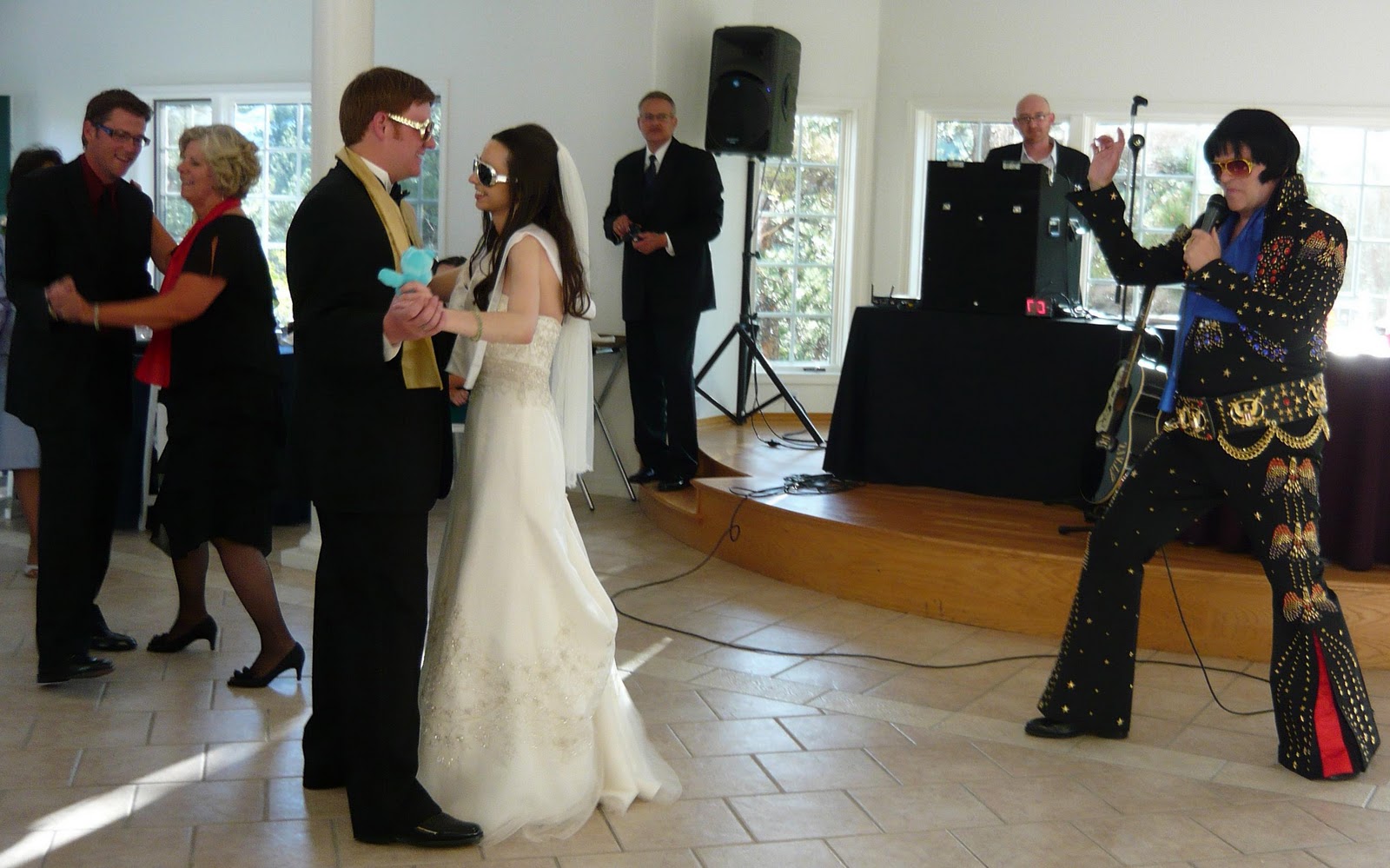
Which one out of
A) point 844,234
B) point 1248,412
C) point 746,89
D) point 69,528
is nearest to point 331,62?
point 69,528

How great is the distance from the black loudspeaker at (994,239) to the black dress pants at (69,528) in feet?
10.4

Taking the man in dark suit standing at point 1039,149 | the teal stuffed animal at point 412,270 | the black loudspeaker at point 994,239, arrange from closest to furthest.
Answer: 1. the teal stuffed animal at point 412,270
2. the black loudspeaker at point 994,239
3. the man in dark suit standing at point 1039,149

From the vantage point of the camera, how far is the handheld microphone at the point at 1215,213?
11.5 feet

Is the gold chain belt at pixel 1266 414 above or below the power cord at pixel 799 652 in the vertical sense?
above

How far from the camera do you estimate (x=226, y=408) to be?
368 cm

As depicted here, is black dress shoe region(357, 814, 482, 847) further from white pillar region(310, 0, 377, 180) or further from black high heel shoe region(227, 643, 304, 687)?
white pillar region(310, 0, 377, 180)

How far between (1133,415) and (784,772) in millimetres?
2004

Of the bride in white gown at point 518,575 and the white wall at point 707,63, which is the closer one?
the bride in white gown at point 518,575

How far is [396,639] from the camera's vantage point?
2.70 m

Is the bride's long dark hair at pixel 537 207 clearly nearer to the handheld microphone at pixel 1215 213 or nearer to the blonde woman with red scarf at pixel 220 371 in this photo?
the blonde woman with red scarf at pixel 220 371

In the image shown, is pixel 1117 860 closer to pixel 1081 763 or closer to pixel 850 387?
pixel 1081 763

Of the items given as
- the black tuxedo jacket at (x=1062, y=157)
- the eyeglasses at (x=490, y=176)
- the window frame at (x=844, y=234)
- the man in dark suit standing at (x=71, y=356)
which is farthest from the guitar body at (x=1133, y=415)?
the window frame at (x=844, y=234)

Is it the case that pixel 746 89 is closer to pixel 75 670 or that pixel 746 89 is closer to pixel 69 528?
pixel 69 528

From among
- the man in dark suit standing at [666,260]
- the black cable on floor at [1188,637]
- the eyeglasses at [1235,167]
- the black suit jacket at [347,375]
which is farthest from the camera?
the man in dark suit standing at [666,260]
